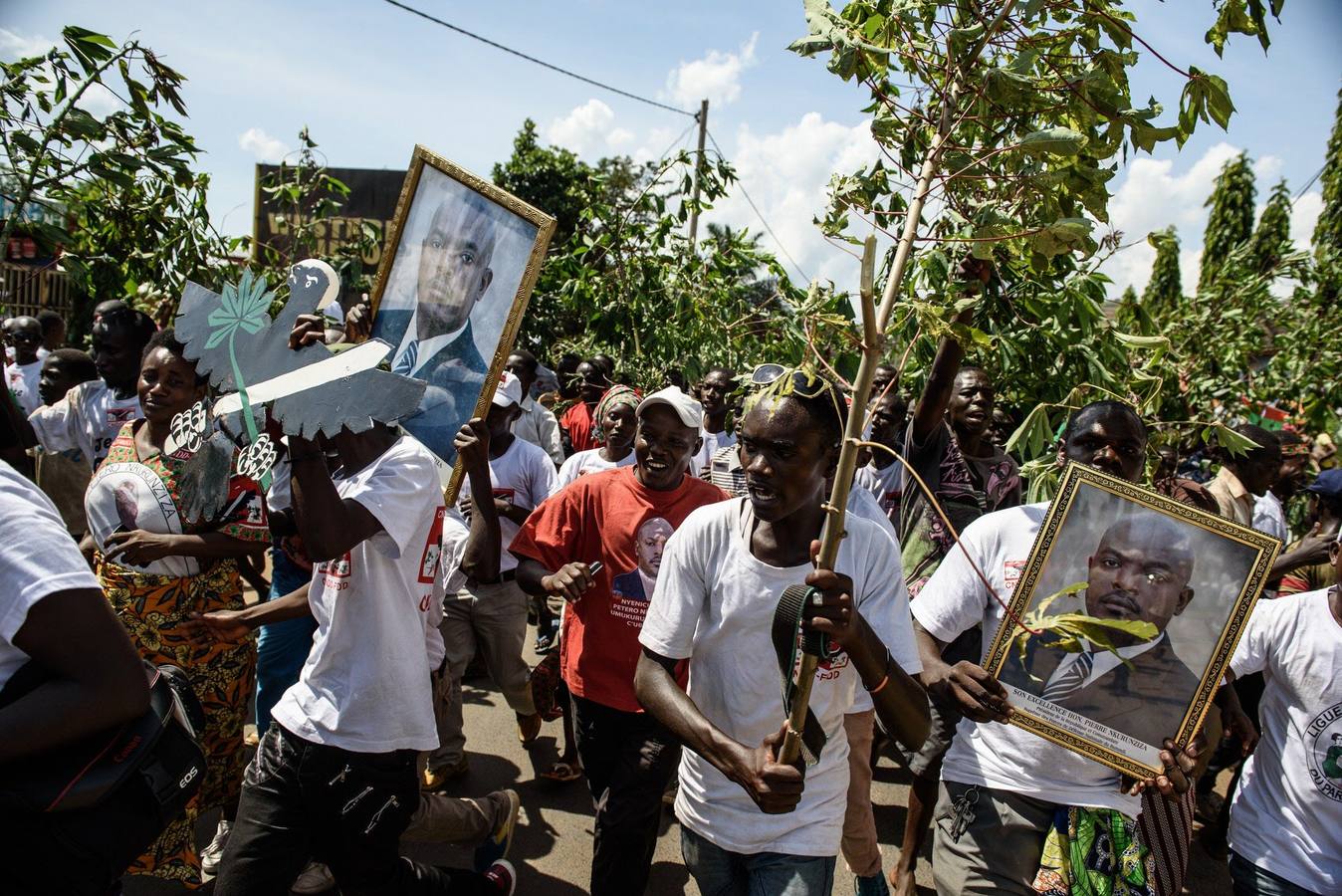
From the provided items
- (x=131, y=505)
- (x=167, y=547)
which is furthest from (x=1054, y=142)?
(x=131, y=505)

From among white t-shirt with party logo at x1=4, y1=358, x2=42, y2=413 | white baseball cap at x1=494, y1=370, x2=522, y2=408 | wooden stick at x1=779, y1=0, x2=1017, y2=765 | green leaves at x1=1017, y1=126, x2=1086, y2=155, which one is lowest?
white t-shirt with party logo at x1=4, y1=358, x2=42, y2=413

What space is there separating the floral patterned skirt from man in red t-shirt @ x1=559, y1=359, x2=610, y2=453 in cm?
419

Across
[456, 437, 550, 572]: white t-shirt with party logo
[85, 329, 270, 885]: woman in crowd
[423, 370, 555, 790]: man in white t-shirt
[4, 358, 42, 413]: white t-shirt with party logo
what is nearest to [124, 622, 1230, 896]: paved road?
[423, 370, 555, 790]: man in white t-shirt

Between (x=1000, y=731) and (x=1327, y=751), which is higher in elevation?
(x=1327, y=751)

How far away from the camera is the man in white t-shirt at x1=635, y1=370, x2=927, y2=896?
2359 mm

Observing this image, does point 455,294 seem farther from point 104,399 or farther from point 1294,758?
point 1294,758

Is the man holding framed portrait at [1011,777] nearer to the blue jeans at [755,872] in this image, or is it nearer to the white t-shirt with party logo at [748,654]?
the white t-shirt with party logo at [748,654]

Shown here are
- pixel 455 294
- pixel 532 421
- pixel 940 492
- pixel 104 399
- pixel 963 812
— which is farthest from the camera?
pixel 532 421

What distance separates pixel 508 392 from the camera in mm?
5098

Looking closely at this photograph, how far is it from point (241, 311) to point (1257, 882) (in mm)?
3343

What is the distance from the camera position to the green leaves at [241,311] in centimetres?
255

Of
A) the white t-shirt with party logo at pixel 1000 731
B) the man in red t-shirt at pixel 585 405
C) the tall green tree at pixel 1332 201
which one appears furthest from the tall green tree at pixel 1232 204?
the white t-shirt with party logo at pixel 1000 731

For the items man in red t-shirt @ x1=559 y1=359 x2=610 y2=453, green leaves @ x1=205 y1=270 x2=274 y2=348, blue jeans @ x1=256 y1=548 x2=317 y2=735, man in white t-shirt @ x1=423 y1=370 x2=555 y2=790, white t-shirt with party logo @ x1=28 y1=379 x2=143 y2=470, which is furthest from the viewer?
man in red t-shirt @ x1=559 y1=359 x2=610 y2=453

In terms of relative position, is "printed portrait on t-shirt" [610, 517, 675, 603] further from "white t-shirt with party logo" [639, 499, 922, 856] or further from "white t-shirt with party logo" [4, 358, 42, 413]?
"white t-shirt with party logo" [4, 358, 42, 413]
